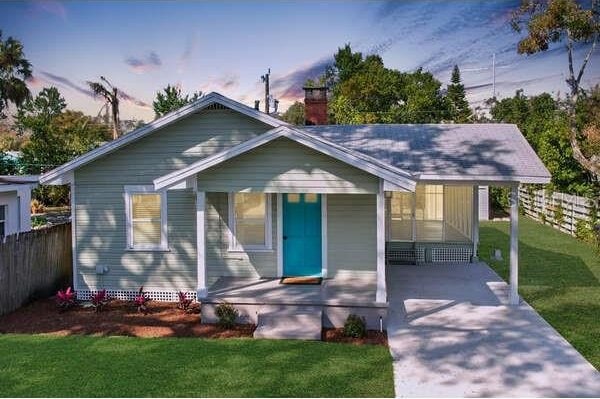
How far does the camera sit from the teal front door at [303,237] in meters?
11.8

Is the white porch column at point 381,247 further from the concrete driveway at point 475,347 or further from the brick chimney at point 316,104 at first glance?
the brick chimney at point 316,104

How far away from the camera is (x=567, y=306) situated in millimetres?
10914

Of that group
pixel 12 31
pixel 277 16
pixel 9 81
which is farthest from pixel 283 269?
pixel 12 31

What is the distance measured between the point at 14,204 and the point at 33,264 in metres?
4.57

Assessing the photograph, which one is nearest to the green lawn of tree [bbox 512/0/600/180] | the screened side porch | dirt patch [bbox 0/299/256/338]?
the screened side porch

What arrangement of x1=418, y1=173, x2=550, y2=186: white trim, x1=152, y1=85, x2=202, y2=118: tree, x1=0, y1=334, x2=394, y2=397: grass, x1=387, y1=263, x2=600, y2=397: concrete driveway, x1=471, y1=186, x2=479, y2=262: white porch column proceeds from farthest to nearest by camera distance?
x1=152, y1=85, x2=202, y2=118: tree → x1=471, y1=186, x2=479, y2=262: white porch column → x1=418, y1=173, x2=550, y2=186: white trim → x1=387, y1=263, x2=600, y2=397: concrete driveway → x1=0, y1=334, x2=394, y2=397: grass

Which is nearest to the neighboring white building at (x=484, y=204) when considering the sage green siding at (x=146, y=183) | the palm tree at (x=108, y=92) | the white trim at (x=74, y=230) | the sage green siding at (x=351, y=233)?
the sage green siding at (x=351, y=233)

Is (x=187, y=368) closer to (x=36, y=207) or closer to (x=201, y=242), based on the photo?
(x=201, y=242)

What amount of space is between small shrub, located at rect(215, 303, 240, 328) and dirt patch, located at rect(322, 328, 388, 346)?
1.71 m

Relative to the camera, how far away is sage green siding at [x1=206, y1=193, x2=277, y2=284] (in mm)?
11867

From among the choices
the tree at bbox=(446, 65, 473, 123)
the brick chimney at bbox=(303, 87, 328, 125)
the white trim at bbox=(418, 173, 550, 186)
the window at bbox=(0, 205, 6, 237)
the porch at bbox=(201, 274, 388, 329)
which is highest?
the tree at bbox=(446, 65, 473, 123)

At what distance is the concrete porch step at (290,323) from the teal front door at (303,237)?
2.15m

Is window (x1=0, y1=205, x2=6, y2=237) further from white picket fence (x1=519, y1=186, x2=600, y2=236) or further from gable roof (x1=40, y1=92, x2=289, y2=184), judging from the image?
white picket fence (x1=519, y1=186, x2=600, y2=236)

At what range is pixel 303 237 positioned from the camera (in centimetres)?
1187
